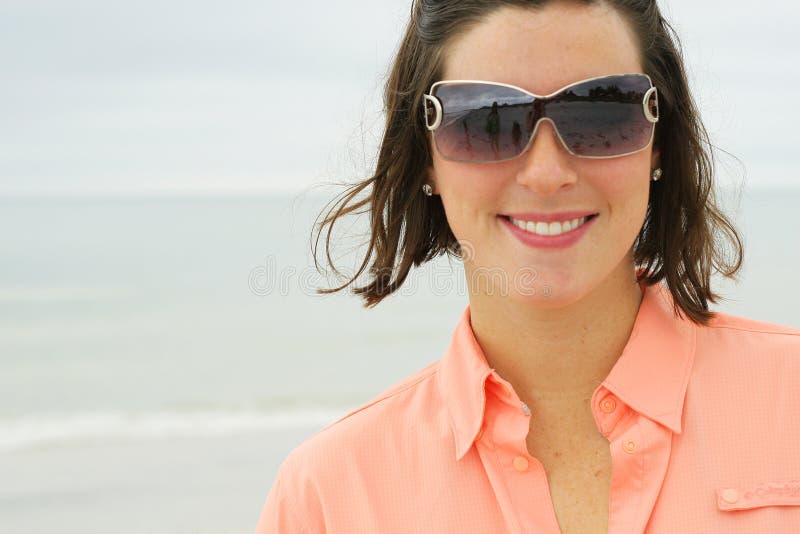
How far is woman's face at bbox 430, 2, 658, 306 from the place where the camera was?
224cm

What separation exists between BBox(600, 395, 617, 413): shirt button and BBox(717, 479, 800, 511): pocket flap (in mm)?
314

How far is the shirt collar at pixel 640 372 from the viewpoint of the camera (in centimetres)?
230

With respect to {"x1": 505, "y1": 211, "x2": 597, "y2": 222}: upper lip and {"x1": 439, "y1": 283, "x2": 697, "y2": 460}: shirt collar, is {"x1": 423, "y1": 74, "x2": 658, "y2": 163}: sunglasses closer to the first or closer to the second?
{"x1": 505, "y1": 211, "x2": 597, "y2": 222}: upper lip

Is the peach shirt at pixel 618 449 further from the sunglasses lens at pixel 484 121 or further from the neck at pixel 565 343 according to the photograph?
the sunglasses lens at pixel 484 121

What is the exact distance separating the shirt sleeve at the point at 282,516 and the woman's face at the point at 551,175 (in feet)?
2.36

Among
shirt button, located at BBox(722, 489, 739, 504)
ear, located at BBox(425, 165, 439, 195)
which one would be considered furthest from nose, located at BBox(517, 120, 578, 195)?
shirt button, located at BBox(722, 489, 739, 504)

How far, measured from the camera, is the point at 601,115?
2.25 m

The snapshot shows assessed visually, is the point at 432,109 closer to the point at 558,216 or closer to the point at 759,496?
the point at 558,216

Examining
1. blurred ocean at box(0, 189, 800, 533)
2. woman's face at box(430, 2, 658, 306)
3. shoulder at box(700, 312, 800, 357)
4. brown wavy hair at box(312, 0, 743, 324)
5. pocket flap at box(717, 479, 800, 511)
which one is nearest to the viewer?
pocket flap at box(717, 479, 800, 511)

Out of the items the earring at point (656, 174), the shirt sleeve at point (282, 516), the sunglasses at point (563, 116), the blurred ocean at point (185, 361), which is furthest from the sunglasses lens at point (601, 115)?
the blurred ocean at point (185, 361)

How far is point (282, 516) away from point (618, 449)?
793 mm

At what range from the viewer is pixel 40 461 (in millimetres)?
9398

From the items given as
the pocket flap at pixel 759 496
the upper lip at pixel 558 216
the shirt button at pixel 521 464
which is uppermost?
the upper lip at pixel 558 216

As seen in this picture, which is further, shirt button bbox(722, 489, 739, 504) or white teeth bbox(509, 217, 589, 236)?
white teeth bbox(509, 217, 589, 236)
